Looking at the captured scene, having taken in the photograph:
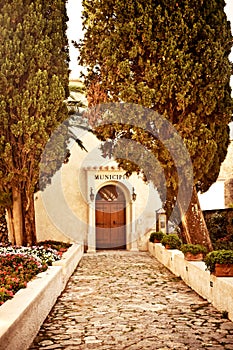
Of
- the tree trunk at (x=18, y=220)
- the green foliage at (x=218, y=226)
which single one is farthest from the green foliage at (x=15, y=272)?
the green foliage at (x=218, y=226)

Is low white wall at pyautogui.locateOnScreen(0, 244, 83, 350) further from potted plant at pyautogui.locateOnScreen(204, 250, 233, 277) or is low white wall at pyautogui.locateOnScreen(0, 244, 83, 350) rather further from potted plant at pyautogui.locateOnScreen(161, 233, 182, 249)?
potted plant at pyautogui.locateOnScreen(161, 233, 182, 249)

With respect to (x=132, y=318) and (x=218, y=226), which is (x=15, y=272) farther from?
(x=218, y=226)

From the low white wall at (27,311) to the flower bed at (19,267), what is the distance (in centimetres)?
11

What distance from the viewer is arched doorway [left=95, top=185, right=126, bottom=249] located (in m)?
18.7

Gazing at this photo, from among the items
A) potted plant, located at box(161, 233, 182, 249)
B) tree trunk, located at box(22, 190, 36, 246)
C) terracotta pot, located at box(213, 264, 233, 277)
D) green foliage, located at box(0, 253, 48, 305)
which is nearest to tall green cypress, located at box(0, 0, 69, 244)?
tree trunk, located at box(22, 190, 36, 246)

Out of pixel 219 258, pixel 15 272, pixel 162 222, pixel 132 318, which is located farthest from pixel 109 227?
pixel 132 318

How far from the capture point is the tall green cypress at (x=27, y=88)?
10.9m

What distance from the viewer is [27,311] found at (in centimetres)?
471

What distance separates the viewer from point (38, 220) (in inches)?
707

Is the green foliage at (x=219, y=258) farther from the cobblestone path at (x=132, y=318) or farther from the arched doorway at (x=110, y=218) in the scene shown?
the arched doorway at (x=110, y=218)

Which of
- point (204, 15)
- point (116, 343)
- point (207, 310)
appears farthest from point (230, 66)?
point (116, 343)

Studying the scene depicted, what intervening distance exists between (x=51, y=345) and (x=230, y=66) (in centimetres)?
770

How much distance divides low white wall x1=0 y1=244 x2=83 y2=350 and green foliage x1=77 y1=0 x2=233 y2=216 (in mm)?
4110

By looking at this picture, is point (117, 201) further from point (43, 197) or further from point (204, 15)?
point (204, 15)
